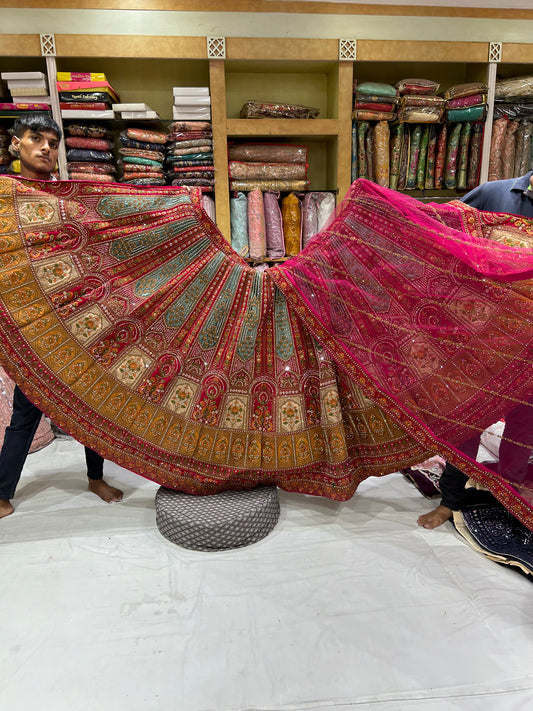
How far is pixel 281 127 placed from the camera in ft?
9.74

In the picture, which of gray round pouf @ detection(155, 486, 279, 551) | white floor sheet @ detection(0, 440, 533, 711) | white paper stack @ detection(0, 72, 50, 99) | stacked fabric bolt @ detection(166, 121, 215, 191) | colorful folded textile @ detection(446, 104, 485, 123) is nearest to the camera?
white floor sheet @ detection(0, 440, 533, 711)

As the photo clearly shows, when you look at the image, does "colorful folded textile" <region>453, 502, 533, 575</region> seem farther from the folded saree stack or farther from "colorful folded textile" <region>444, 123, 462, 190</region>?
the folded saree stack

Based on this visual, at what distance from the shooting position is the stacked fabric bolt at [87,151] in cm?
287

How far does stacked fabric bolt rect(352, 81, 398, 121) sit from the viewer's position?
9.78ft

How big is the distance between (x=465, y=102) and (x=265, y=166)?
4.58 ft

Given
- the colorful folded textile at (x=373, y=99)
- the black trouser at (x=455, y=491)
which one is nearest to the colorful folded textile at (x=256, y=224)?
the colorful folded textile at (x=373, y=99)

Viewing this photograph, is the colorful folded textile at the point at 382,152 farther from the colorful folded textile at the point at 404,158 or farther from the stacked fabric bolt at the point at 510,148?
the stacked fabric bolt at the point at 510,148

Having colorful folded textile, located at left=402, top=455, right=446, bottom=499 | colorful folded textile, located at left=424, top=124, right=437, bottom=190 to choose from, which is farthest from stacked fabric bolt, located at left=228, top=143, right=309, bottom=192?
colorful folded textile, located at left=402, top=455, right=446, bottom=499

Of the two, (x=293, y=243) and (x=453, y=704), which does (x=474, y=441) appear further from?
(x=293, y=243)

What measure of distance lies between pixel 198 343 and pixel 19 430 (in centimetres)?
76

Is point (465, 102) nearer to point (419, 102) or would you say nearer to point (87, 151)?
point (419, 102)

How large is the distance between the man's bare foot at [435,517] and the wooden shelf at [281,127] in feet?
7.99

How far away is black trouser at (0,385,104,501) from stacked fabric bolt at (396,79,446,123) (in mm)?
2837

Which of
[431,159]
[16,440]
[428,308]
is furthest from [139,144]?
[428,308]
